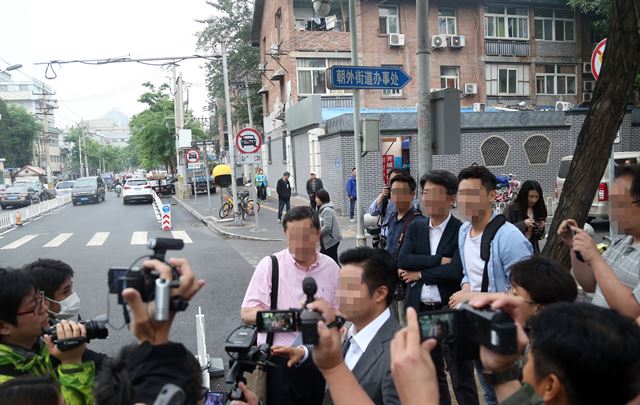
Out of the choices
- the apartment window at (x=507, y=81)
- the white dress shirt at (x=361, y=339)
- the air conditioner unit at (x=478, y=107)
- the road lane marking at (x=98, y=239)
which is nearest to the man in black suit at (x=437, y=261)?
the white dress shirt at (x=361, y=339)

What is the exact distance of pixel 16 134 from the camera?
5541cm

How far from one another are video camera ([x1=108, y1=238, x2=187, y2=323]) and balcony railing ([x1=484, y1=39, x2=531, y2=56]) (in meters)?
25.6

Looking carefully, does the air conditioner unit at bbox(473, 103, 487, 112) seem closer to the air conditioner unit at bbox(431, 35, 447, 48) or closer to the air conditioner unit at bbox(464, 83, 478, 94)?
the air conditioner unit at bbox(464, 83, 478, 94)

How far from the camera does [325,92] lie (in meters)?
22.6

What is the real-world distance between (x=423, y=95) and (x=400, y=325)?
323cm

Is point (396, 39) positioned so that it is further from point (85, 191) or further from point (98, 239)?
point (85, 191)

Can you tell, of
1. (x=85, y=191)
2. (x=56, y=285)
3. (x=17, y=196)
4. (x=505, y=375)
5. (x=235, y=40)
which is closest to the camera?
(x=505, y=375)

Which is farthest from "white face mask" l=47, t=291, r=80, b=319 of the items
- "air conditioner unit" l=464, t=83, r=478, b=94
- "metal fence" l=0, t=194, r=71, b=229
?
"air conditioner unit" l=464, t=83, r=478, b=94

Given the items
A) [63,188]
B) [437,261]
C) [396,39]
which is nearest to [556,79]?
[396,39]

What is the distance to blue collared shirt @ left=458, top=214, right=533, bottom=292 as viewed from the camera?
→ 3018mm

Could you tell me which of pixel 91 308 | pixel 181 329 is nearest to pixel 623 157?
Result: pixel 181 329

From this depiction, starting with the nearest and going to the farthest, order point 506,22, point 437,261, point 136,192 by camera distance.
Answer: point 437,261 → point 506,22 → point 136,192

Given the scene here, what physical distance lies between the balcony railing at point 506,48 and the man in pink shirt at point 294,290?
24145 millimetres

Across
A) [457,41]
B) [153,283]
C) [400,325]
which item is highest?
[457,41]
